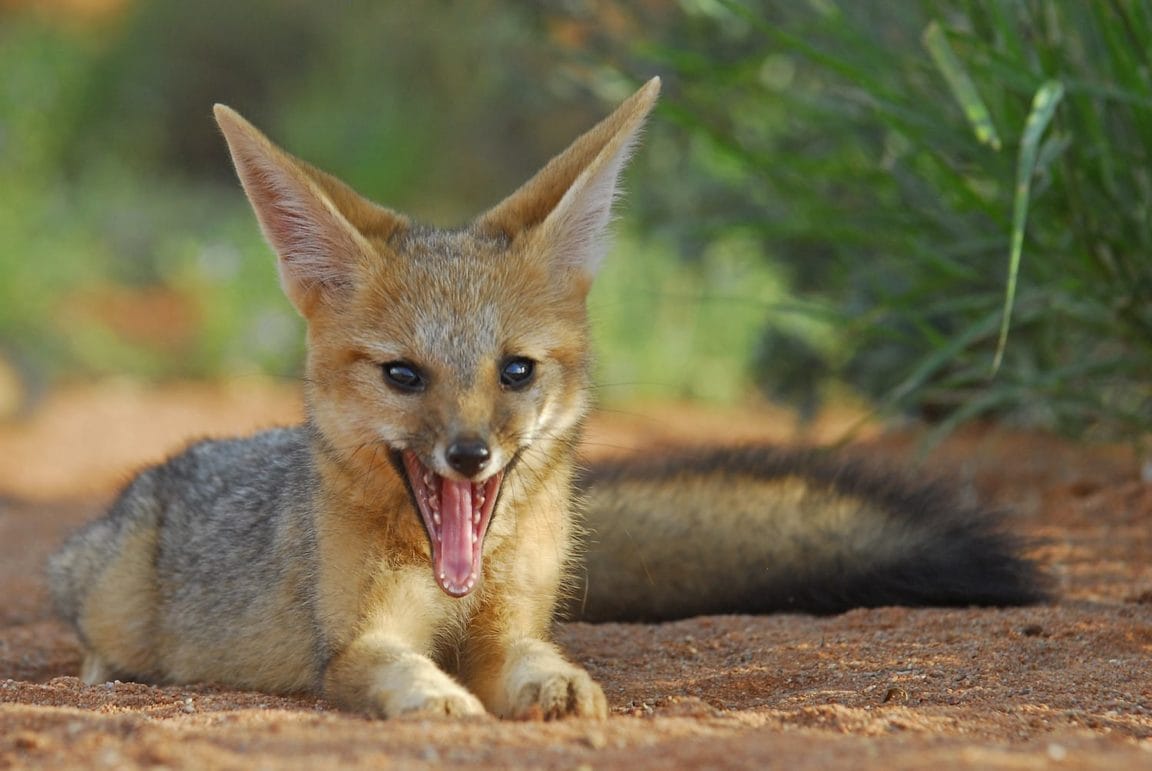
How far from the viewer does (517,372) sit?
3.37m

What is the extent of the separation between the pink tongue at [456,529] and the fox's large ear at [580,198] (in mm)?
756

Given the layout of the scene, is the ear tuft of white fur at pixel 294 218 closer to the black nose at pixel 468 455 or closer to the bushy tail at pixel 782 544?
the black nose at pixel 468 455

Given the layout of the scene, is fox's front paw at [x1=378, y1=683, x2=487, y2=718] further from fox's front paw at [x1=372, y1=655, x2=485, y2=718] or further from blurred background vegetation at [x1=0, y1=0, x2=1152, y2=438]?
blurred background vegetation at [x1=0, y1=0, x2=1152, y2=438]

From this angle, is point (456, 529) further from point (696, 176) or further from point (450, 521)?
point (696, 176)

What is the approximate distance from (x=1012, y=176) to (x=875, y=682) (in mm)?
2065

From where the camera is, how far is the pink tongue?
10.7 ft

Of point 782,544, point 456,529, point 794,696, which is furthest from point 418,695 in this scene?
point 782,544

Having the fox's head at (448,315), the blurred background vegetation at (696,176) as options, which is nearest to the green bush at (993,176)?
the blurred background vegetation at (696,176)

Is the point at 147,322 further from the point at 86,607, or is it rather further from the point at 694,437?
the point at 86,607

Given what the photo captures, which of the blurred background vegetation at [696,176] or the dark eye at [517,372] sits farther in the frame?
the blurred background vegetation at [696,176]

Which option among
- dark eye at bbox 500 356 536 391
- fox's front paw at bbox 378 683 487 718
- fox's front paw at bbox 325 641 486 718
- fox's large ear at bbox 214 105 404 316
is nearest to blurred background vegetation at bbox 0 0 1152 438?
dark eye at bbox 500 356 536 391

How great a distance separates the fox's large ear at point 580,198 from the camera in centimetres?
357

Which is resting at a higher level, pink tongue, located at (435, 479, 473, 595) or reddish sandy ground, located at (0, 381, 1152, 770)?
pink tongue, located at (435, 479, 473, 595)

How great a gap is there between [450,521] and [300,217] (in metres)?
0.91
